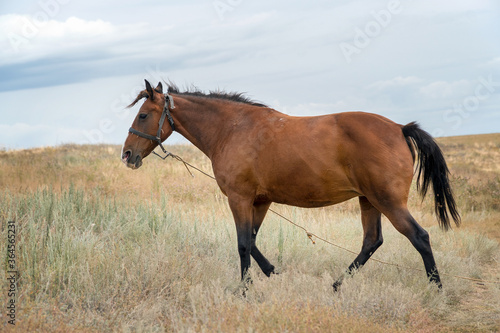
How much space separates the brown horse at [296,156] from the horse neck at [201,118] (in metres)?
0.01

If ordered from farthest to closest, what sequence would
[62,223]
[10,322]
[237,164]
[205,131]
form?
[62,223] → [205,131] → [237,164] → [10,322]

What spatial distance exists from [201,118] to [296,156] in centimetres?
154

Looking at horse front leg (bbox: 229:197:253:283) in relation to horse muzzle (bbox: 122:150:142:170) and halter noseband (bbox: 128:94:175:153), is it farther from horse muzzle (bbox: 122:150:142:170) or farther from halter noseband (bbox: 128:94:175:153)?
horse muzzle (bbox: 122:150:142:170)

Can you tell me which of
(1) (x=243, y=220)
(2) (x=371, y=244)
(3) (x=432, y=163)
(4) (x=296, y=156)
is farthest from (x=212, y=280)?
(3) (x=432, y=163)

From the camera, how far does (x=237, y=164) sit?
19.5ft

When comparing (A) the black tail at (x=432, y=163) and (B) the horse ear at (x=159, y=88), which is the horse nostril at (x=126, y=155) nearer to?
(B) the horse ear at (x=159, y=88)

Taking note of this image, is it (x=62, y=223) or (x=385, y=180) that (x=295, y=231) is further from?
(x=62, y=223)

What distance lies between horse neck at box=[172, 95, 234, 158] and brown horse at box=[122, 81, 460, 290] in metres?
0.01

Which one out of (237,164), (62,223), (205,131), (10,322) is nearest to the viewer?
(10,322)

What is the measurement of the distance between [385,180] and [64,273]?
154 inches

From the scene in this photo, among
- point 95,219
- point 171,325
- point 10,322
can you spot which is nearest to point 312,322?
point 171,325

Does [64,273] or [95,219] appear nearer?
[64,273]

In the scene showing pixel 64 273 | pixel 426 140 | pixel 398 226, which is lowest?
pixel 64 273

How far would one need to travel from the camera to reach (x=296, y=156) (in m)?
5.71
